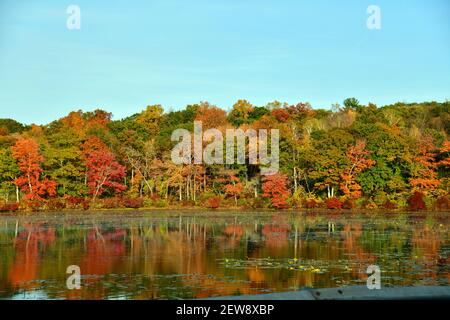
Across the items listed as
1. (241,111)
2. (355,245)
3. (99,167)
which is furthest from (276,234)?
(241,111)

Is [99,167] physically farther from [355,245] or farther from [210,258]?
[210,258]

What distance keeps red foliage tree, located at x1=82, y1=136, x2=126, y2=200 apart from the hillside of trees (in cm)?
6

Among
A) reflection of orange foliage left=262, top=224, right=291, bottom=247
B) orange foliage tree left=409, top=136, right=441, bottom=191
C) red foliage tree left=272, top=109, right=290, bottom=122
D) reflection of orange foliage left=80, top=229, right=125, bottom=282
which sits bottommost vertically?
reflection of orange foliage left=80, top=229, right=125, bottom=282

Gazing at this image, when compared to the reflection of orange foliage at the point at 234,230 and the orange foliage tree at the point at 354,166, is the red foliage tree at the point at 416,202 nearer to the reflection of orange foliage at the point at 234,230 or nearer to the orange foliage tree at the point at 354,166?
the orange foliage tree at the point at 354,166

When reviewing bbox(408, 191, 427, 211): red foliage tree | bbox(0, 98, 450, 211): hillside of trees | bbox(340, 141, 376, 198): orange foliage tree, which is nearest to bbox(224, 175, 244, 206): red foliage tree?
bbox(0, 98, 450, 211): hillside of trees

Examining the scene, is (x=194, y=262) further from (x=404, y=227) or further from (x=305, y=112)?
(x=305, y=112)

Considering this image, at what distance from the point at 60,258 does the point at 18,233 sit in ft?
25.1

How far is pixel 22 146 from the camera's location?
3634 cm

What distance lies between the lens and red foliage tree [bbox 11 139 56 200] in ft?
119

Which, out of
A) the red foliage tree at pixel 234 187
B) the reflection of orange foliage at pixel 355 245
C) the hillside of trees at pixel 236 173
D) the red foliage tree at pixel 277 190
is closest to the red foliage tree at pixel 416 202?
the hillside of trees at pixel 236 173

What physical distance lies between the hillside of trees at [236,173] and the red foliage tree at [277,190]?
6cm

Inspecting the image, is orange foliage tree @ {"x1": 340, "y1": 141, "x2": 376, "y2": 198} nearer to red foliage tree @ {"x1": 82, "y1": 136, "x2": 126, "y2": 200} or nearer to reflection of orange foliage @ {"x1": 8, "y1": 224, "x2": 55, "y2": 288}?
red foliage tree @ {"x1": 82, "y1": 136, "x2": 126, "y2": 200}
